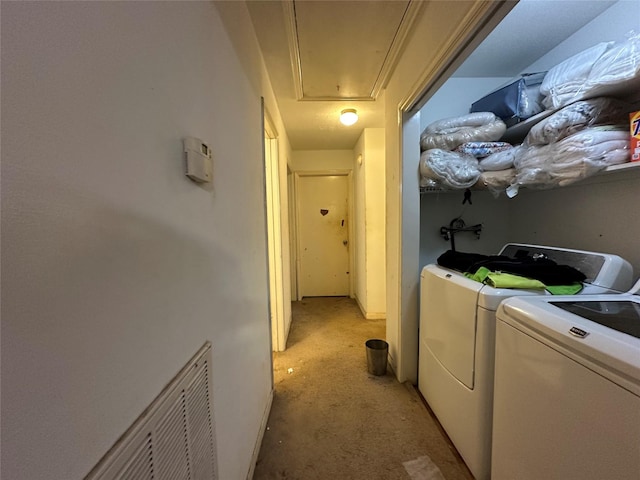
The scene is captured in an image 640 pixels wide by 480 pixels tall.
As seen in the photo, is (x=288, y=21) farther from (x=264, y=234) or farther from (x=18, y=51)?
(x=18, y=51)

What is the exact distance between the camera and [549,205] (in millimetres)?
1859

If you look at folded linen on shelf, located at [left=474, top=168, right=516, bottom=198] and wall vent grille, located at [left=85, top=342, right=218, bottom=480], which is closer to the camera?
wall vent grille, located at [left=85, top=342, right=218, bottom=480]

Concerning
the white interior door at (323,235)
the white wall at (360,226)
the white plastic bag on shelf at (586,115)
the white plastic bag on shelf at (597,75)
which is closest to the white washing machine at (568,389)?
the white plastic bag on shelf at (586,115)

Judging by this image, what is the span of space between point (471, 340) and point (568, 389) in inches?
18.2

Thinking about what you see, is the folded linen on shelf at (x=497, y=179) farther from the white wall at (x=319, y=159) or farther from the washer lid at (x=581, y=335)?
the white wall at (x=319, y=159)

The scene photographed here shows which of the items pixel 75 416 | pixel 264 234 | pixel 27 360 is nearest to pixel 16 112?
pixel 27 360

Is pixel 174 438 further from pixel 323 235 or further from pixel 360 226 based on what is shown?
pixel 323 235

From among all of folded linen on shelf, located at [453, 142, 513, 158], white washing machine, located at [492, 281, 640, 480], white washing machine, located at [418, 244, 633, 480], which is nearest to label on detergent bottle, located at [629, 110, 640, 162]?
white washing machine, located at [418, 244, 633, 480]

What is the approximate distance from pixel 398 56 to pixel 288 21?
765 mm

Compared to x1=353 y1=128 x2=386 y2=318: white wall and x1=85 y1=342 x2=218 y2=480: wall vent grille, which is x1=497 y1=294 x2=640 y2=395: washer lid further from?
x1=353 y1=128 x2=386 y2=318: white wall

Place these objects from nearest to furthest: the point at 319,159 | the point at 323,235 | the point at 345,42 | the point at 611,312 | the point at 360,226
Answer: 1. the point at 611,312
2. the point at 345,42
3. the point at 360,226
4. the point at 319,159
5. the point at 323,235

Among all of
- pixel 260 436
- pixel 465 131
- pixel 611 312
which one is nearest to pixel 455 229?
pixel 465 131

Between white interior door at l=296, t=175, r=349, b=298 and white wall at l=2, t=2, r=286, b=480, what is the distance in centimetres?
324

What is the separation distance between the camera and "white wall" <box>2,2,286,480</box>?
12.6 inches
